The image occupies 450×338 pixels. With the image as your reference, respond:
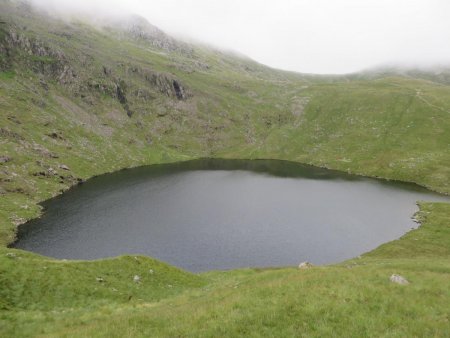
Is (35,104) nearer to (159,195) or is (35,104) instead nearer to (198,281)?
(159,195)

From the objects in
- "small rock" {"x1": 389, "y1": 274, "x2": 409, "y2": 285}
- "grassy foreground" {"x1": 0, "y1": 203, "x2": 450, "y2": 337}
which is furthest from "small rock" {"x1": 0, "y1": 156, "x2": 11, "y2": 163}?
"small rock" {"x1": 389, "y1": 274, "x2": 409, "y2": 285}

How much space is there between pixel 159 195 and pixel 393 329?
397 ft

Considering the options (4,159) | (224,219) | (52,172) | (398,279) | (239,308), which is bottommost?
(52,172)

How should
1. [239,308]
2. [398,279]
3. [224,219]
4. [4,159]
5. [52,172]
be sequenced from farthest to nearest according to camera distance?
[52,172]
[4,159]
[224,219]
[398,279]
[239,308]

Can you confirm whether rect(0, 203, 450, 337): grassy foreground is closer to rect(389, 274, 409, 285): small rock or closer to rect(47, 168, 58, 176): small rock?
rect(389, 274, 409, 285): small rock

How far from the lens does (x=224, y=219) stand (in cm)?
10469

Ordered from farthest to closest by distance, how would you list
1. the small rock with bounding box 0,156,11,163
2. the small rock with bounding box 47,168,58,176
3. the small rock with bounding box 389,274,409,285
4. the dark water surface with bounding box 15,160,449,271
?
the small rock with bounding box 47,168,58,176 < the small rock with bounding box 0,156,11,163 < the dark water surface with bounding box 15,160,449,271 < the small rock with bounding box 389,274,409,285

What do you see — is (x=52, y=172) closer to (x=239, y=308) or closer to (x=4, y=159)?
(x=4, y=159)

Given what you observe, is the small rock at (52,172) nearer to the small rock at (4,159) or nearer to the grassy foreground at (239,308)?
the small rock at (4,159)

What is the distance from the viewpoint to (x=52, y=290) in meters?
32.6

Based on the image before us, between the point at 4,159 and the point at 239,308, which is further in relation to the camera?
the point at 4,159

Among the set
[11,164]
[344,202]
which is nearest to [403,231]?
[344,202]

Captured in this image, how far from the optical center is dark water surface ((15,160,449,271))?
269 feet

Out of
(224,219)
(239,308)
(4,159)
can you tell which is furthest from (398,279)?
(4,159)
